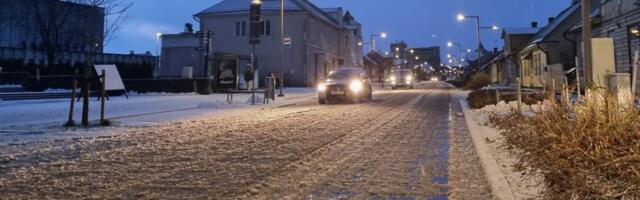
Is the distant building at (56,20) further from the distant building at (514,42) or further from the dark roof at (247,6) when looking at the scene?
the distant building at (514,42)

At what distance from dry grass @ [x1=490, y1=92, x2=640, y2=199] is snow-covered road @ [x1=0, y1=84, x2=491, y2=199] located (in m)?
0.70

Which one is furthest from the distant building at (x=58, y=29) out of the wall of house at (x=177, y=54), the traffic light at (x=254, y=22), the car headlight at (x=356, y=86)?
the car headlight at (x=356, y=86)

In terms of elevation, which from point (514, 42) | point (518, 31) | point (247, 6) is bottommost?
point (514, 42)

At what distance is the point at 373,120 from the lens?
46.2ft

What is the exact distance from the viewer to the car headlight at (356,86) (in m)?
23.2

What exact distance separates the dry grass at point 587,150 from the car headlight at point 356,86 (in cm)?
1576

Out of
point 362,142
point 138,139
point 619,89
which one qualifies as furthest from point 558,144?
point 138,139

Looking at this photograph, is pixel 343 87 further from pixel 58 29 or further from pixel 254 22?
pixel 58 29

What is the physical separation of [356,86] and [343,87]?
2.40 feet

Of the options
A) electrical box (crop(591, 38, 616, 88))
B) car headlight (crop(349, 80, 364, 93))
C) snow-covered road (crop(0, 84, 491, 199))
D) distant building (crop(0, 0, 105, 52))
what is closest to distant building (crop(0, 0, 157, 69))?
distant building (crop(0, 0, 105, 52))

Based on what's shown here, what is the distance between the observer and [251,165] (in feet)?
23.5

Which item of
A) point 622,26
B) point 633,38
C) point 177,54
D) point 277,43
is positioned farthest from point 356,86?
point 177,54

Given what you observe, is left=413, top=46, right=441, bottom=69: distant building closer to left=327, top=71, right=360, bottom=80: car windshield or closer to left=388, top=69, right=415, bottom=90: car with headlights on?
left=388, top=69, right=415, bottom=90: car with headlights on

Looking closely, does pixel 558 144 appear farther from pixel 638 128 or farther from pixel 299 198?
pixel 299 198
